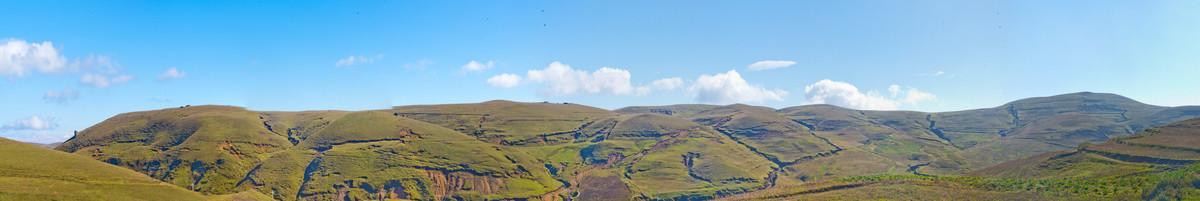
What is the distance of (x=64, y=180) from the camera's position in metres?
85.6

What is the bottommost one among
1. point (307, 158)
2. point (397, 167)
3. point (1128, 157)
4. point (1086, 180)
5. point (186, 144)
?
point (397, 167)

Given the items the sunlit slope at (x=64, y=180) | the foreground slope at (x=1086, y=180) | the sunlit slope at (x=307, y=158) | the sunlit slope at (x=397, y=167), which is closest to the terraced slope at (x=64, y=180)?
the sunlit slope at (x=64, y=180)

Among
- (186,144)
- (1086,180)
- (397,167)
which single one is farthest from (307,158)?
(1086,180)

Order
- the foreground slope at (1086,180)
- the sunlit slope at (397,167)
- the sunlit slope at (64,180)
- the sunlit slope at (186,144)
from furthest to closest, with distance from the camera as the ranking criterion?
the sunlit slope at (397,167)
the sunlit slope at (186,144)
the sunlit slope at (64,180)
the foreground slope at (1086,180)

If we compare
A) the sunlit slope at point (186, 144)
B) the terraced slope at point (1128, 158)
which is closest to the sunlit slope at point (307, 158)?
the sunlit slope at point (186, 144)

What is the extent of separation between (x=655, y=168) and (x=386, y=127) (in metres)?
102

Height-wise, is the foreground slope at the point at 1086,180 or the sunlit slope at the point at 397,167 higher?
the foreground slope at the point at 1086,180

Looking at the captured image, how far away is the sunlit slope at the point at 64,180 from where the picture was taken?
7532 centimetres

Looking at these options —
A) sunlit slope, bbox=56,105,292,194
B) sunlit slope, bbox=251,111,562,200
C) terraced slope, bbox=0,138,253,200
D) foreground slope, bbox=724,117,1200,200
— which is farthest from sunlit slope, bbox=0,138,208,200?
foreground slope, bbox=724,117,1200,200

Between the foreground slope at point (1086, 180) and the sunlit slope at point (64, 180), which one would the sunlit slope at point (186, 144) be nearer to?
the sunlit slope at point (64, 180)

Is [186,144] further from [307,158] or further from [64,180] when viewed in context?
[64,180]

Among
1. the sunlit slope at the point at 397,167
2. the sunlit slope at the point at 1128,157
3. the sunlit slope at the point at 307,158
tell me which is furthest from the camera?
the sunlit slope at the point at 397,167

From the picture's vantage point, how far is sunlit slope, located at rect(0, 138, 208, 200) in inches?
2965

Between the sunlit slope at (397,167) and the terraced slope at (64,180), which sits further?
the sunlit slope at (397,167)
